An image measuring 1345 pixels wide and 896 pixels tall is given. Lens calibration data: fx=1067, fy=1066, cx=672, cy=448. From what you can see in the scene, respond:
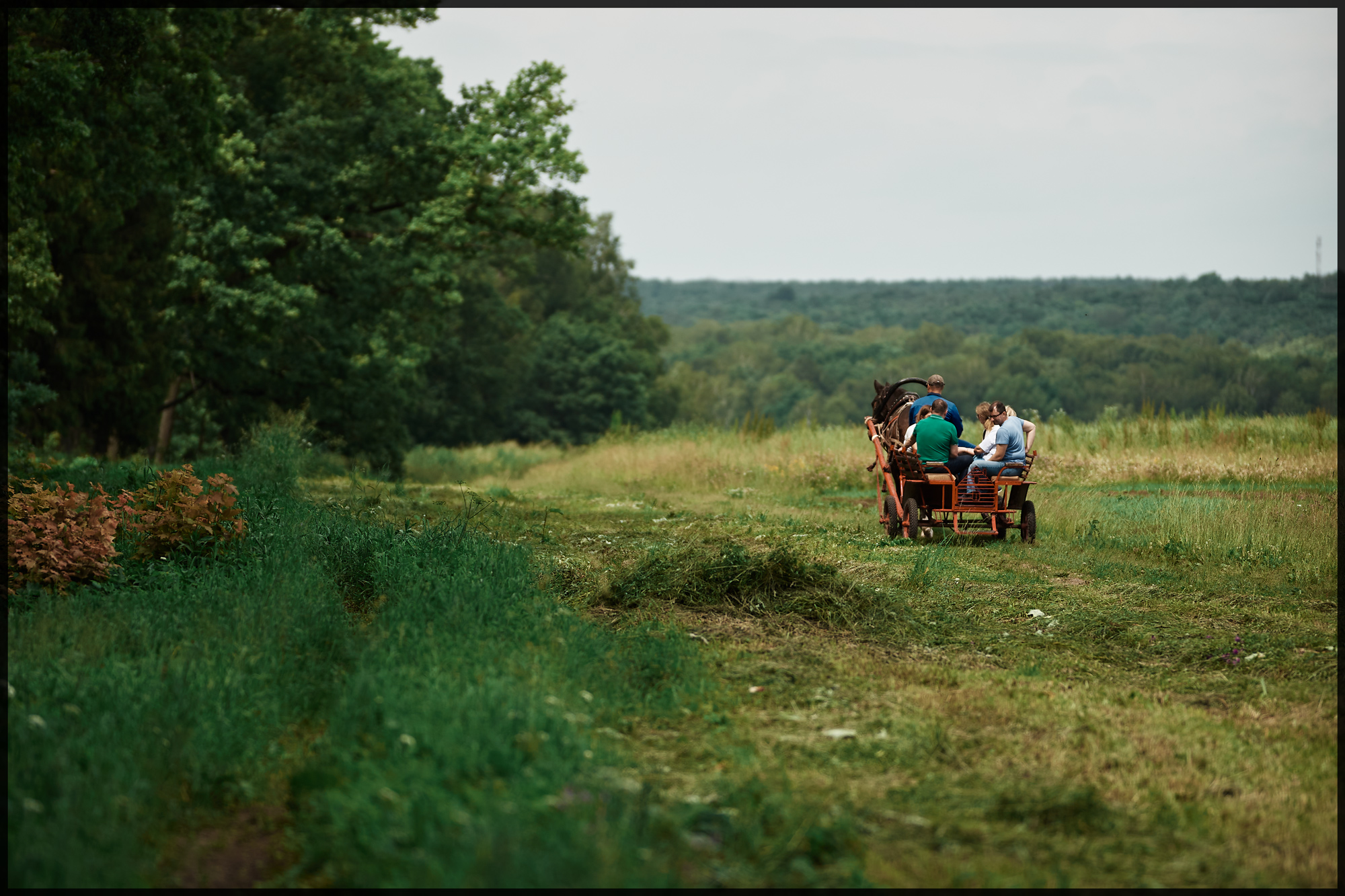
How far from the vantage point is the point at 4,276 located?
17406 millimetres

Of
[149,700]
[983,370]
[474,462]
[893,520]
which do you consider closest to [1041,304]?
[983,370]

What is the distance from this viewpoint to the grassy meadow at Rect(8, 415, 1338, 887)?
340 cm

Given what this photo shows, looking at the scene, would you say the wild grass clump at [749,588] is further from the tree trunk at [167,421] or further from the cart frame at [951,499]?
the tree trunk at [167,421]

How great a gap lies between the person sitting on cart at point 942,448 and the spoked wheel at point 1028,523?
0.70 m

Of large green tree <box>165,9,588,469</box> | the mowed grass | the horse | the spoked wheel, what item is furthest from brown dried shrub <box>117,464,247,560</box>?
large green tree <box>165,9,588,469</box>

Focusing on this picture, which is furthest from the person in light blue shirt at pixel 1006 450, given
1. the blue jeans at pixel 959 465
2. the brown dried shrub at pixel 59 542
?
the brown dried shrub at pixel 59 542

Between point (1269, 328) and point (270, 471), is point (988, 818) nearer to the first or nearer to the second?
point (270, 471)

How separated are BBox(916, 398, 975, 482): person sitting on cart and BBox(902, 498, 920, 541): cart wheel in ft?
1.54

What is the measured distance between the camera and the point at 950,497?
432 inches

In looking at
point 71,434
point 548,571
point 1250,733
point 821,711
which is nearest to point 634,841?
point 821,711

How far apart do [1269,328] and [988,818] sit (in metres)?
109

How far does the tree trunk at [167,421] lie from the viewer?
27.9m

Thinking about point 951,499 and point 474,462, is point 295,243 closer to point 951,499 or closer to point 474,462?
point 474,462

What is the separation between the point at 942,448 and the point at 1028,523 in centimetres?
117
